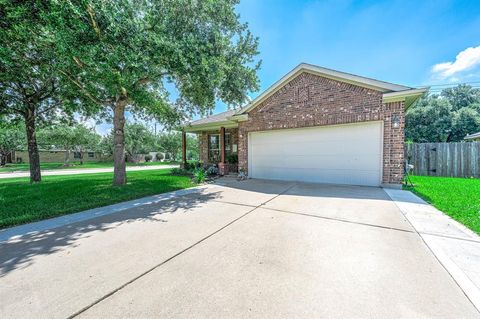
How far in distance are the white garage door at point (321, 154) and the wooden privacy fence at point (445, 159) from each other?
5.36 m

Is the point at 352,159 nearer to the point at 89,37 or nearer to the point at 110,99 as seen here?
the point at 89,37

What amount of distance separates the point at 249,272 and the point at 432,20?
37.3ft

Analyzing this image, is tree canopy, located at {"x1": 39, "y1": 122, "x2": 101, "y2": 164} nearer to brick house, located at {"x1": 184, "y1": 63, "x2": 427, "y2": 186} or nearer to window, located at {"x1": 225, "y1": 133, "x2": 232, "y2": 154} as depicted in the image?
window, located at {"x1": 225, "y1": 133, "x2": 232, "y2": 154}

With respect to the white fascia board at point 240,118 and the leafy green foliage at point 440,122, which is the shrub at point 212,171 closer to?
the white fascia board at point 240,118

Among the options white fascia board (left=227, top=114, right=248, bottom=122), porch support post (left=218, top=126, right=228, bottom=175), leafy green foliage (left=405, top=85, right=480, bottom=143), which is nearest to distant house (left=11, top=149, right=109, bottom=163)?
porch support post (left=218, top=126, right=228, bottom=175)

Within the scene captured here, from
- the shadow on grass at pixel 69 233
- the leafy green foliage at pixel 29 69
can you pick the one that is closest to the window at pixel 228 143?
the shadow on grass at pixel 69 233

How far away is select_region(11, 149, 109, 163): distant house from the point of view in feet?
105

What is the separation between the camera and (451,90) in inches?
1066

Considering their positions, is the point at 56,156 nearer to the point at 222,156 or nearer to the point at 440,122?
the point at 222,156

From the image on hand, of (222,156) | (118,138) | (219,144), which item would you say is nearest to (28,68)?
(118,138)

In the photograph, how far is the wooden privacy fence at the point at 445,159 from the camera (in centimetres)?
921

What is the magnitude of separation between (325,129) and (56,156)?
142 ft

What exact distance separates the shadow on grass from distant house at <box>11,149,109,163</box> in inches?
1350

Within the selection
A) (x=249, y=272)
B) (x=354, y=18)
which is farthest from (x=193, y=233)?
(x=354, y=18)
